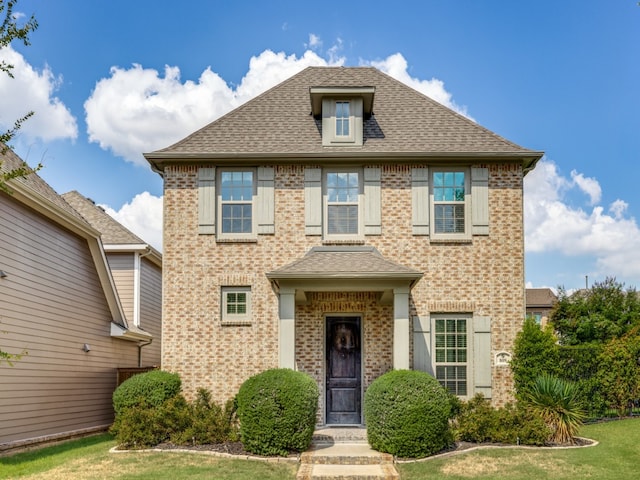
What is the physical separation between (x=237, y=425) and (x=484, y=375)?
5.24 metres

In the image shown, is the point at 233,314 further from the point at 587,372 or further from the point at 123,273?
the point at 587,372

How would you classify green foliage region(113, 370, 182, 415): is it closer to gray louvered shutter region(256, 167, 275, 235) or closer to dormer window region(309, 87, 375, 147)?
gray louvered shutter region(256, 167, 275, 235)

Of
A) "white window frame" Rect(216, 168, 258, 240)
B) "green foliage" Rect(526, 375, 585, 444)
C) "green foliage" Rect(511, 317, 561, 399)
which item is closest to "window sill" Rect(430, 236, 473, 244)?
"green foliage" Rect(511, 317, 561, 399)

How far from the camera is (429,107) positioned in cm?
1597

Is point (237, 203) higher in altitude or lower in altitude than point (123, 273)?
higher

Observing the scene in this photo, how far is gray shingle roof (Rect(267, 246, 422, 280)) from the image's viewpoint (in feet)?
40.9

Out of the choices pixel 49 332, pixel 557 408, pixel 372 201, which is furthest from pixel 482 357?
pixel 49 332

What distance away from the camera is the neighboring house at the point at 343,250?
14.0 metres

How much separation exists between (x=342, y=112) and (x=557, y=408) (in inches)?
302

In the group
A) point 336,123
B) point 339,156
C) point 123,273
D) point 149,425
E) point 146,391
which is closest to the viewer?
point 149,425

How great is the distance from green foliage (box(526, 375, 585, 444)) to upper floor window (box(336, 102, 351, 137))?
6688 mm

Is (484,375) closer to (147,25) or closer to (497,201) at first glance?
(497,201)

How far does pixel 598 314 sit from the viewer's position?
81.4 feet

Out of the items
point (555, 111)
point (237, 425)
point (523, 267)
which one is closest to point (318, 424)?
point (237, 425)
